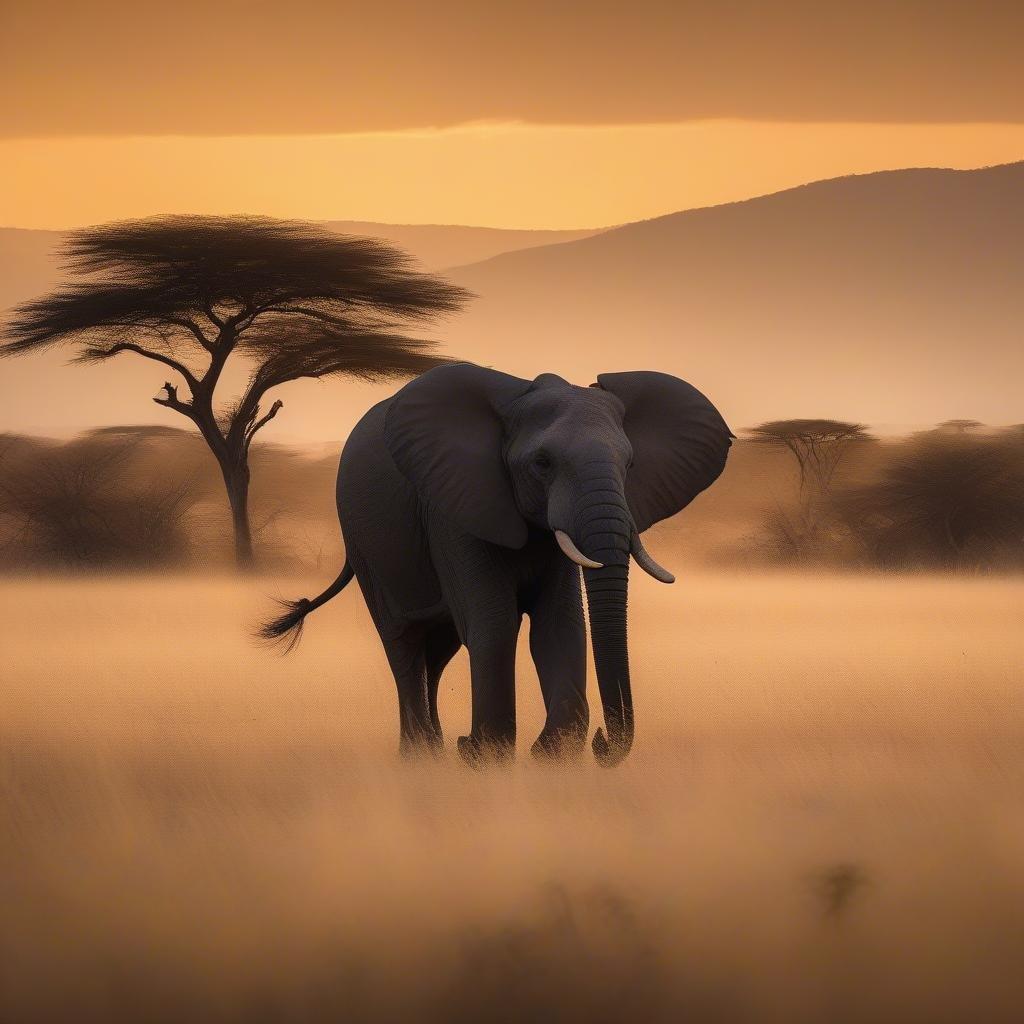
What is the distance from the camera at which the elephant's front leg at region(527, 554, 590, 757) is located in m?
8.66

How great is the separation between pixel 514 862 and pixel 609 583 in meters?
1.24

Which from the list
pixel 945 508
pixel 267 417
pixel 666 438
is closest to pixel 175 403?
pixel 267 417

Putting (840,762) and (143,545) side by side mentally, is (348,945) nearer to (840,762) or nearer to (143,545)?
(840,762)

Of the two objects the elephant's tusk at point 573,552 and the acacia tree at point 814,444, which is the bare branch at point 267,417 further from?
the elephant's tusk at point 573,552

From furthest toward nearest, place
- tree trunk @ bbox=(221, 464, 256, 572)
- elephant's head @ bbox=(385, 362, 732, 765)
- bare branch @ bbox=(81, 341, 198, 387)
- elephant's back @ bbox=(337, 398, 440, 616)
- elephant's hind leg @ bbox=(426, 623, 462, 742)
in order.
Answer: bare branch @ bbox=(81, 341, 198, 387) → tree trunk @ bbox=(221, 464, 256, 572) → elephant's hind leg @ bbox=(426, 623, 462, 742) → elephant's back @ bbox=(337, 398, 440, 616) → elephant's head @ bbox=(385, 362, 732, 765)

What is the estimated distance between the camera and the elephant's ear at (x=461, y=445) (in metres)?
8.71

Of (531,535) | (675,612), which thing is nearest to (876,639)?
(675,612)

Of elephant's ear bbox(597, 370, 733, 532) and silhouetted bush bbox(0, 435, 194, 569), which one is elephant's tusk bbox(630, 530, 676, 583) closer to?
elephant's ear bbox(597, 370, 733, 532)

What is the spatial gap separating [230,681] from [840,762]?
515 cm

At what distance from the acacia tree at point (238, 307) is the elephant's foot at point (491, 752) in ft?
63.3

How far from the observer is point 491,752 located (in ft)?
29.1

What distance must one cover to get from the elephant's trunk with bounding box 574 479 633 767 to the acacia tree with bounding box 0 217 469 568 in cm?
2007

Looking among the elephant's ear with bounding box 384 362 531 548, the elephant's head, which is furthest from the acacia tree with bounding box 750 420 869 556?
the elephant's ear with bounding box 384 362 531 548

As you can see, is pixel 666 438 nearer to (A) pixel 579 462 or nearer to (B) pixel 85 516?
(A) pixel 579 462
